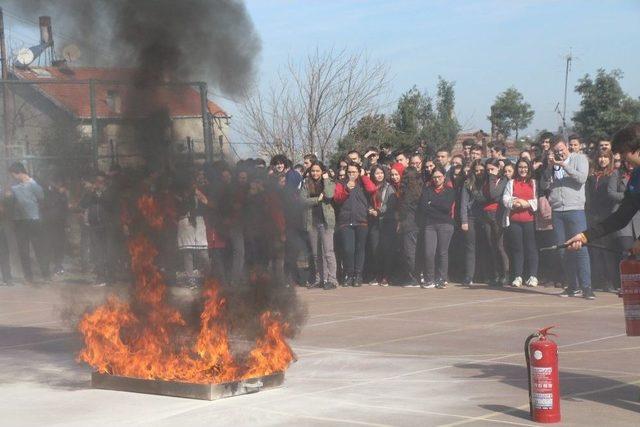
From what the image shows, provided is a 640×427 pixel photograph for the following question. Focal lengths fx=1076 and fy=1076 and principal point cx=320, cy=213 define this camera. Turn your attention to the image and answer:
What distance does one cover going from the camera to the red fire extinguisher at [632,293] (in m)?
6.73

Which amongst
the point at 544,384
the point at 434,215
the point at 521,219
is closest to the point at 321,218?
the point at 434,215

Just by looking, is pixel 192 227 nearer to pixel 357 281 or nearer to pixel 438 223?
pixel 438 223

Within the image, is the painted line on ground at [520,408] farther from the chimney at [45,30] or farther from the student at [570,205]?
the student at [570,205]

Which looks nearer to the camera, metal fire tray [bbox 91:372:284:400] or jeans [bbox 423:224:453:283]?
metal fire tray [bbox 91:372:284:400]

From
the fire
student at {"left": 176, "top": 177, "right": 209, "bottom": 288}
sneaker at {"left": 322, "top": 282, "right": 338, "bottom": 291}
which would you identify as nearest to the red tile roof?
student at {"left": 176, "top": 177, "right": 209, "bottom": 288}

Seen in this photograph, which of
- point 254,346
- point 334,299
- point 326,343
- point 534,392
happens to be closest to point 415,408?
point 534,392

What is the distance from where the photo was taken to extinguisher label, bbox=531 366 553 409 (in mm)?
6375

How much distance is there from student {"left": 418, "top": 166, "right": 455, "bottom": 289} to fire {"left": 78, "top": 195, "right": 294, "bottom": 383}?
283 inches

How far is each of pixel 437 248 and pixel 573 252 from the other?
2581mm

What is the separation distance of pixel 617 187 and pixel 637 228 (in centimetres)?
57

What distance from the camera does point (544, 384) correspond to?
6.40 meters

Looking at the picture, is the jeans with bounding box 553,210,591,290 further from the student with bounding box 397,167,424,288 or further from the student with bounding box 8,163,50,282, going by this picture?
the student with bounding box 8,163,50,282

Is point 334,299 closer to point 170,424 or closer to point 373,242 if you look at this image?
point 373,242

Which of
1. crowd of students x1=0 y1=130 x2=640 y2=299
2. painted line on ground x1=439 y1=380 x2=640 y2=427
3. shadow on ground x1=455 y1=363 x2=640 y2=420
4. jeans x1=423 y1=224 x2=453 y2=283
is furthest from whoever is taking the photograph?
jeans x1=423 y1=224 x2=453 y2=283
